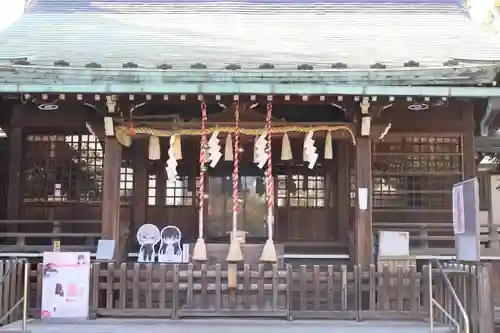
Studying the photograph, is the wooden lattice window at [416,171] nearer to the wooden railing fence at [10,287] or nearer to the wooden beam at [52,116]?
the wooden beam at [52,116]

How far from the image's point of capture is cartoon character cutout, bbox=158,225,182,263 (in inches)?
400

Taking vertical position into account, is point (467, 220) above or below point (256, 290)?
above

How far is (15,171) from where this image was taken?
11.3 metres

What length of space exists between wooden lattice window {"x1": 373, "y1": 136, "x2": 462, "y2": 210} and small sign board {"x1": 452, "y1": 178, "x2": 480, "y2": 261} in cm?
364

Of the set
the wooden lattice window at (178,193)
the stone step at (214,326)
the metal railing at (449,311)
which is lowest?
the stone step at (214,326)

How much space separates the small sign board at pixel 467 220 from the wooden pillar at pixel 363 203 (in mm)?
1919

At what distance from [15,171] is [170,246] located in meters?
3.62

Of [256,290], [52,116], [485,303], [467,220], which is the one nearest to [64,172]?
[52,116]

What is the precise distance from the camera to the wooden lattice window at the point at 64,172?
11.4 m

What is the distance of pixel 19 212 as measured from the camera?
37.1 feet

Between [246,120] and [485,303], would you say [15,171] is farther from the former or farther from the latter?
[485,303]

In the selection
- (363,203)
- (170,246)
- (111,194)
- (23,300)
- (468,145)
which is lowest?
(23,300)

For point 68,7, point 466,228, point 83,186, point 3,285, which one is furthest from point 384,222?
point 68,7

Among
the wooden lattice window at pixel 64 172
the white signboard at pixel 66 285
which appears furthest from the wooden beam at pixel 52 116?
the white signboard at pixel 66 285
